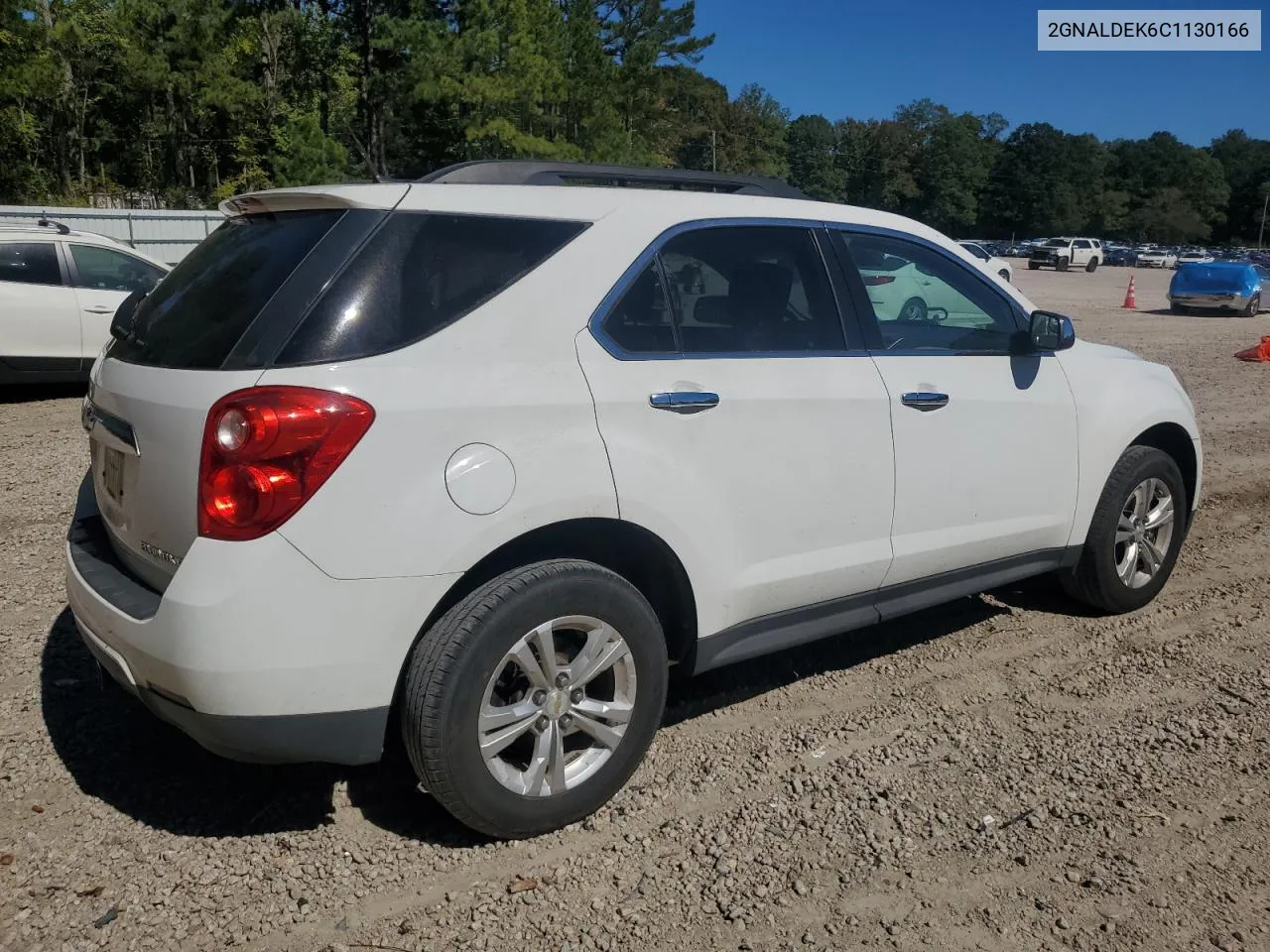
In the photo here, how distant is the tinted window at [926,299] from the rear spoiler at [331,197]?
64.1 inches

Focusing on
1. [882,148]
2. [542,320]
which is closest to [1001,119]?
[882,148]

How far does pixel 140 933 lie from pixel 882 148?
137501mm

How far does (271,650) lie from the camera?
8.02 ft

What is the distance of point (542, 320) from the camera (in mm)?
2869

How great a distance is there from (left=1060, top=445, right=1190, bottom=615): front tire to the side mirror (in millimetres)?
773

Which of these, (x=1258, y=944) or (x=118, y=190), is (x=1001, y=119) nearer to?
(x=118, y=190)

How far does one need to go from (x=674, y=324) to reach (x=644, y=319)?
115mm

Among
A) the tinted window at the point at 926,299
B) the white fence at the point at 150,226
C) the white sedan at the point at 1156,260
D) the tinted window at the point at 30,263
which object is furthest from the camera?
the white sedan at the point at 1156,260

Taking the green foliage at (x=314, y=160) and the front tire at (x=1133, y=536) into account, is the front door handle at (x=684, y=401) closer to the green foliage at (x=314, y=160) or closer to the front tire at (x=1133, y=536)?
the front tire at (x=1133, y=536)

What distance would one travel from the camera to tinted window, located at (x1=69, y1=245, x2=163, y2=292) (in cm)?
1053

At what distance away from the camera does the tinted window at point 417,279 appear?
258 cm

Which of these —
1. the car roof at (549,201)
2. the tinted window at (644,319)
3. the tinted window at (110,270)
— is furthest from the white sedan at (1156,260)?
the tinted window at (644,319)

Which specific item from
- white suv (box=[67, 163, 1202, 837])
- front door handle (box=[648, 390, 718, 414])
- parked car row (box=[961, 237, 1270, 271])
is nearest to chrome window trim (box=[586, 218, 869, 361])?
white suv (box=[67, 163, 1202, 837])

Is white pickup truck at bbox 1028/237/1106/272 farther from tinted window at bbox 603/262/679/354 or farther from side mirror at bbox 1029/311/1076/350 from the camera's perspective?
tinted window at bbox 603/262/679/354
